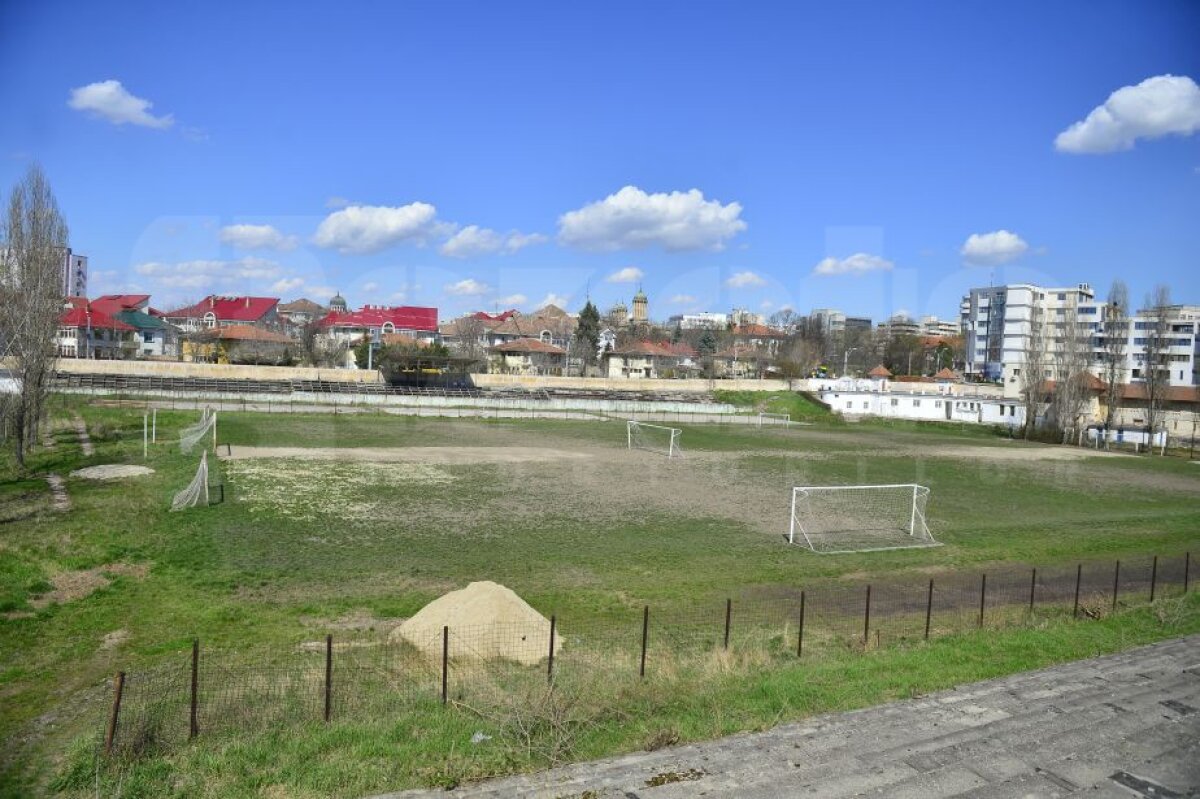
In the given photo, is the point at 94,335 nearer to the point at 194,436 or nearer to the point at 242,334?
the point at 242,334

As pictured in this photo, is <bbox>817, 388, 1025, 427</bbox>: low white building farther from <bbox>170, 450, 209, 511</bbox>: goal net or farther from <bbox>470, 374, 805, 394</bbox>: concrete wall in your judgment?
<bbox>170, 450, 209, 511</bbox>: goal net

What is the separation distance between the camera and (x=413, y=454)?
35.8 metres

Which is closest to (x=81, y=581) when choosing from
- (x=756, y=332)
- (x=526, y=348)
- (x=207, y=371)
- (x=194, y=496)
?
(x=194, y=496)

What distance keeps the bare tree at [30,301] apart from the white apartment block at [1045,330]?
2626 inches

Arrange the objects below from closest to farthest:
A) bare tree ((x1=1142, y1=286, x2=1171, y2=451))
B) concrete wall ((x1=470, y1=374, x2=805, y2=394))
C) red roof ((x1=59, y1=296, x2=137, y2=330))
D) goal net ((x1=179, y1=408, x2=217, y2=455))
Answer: goal net ((x1=179, y1=408, x2=217, y2=455)) → bare tree ((x1=1142, y1=286, x2=1171, y2=451)) → red roof ((x1=59, y1=296, x2=137, y2=330)) → concrete wall ((x1=470, y1=374, x2=805, y2=394))

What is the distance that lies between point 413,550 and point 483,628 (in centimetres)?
711

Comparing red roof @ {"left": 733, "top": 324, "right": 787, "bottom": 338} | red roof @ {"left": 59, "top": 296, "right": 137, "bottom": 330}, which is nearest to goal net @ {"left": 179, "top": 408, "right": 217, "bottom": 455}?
red roof @ {"left": 59, "top": 296, "right": 137, "bottom": 330}

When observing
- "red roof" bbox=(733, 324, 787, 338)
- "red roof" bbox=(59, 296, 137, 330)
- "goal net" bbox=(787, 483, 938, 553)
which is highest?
"red roof" bbox=(733, 324, 787, 338)

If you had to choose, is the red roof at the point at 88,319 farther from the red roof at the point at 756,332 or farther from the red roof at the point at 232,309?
the red roof at the point at 756,332

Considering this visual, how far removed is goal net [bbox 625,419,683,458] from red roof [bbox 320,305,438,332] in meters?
61.6

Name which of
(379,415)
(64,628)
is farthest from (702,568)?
(379,415)

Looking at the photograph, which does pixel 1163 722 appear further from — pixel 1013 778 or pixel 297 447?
pixel 297 447

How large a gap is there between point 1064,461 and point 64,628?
47454mm

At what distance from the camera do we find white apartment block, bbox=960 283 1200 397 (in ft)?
254
